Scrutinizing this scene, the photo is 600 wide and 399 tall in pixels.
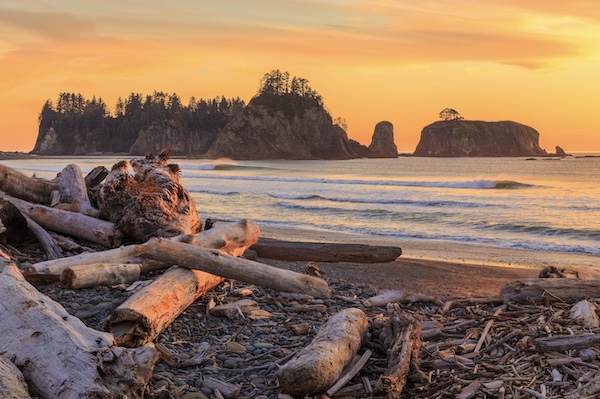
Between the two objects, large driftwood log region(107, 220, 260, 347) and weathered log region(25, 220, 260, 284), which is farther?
weathered log region(25, 220, 260, 284)

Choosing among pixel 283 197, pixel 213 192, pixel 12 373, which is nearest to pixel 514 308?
pixel 12 373

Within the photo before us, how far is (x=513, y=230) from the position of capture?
70.0ft

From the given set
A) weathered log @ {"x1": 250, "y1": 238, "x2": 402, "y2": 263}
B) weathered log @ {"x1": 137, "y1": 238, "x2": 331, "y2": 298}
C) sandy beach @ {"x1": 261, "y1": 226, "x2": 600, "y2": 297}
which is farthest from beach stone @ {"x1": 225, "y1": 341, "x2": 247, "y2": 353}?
weathered log @ {"x1": 250, "y1": 238, "x2": 402, "y2": 263}

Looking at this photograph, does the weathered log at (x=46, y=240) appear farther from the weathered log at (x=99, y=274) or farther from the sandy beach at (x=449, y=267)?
the sandy beach at (x=449, y=267)

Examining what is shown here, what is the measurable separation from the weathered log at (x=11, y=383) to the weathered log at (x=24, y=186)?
744cm

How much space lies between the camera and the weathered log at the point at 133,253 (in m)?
7.20

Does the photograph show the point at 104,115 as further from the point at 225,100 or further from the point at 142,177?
the point at 142,177

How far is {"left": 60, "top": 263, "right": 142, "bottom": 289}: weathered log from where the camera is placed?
273 inches

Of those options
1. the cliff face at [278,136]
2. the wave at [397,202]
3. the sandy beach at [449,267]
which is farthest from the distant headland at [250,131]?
the sandy beach at [449,267]

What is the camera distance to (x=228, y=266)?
763 centimetres

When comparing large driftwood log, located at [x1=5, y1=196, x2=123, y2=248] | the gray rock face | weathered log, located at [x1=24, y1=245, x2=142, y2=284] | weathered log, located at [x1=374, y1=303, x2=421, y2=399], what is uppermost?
the gray rock face

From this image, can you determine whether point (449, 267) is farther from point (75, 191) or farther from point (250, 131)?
point (250, 131)

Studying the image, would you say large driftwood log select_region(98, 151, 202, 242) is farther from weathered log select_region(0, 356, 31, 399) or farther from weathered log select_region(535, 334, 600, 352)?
weathered log select_region(535, 334, 600, 352)

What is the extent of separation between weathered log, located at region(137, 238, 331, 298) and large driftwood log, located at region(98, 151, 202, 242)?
6.08 feet
